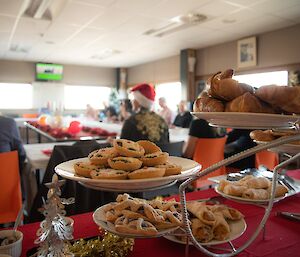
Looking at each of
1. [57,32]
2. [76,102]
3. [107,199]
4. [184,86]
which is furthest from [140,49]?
[107,199]

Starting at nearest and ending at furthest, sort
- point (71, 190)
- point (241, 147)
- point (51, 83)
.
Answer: point (71, 190) < point (241, 147) < point (51, 83)

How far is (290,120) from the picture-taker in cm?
59

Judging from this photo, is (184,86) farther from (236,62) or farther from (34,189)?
(34,189)

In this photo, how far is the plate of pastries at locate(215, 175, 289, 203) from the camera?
38.4 inches

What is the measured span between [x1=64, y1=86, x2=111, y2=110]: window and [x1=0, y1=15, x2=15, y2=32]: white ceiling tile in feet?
16.2

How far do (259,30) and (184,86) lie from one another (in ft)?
8.07

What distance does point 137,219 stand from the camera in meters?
0.70

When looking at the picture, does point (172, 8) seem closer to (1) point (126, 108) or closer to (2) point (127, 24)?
(2) point (127, 24)

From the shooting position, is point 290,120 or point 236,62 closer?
point 290,120

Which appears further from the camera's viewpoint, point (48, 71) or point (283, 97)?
point (48, 71)

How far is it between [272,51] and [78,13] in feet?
11.5

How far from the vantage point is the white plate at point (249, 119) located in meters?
0.56

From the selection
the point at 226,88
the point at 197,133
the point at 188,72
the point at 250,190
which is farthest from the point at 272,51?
the point at 226,88

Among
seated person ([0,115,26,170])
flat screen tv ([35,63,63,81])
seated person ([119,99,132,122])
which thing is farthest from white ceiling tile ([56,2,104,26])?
flat screen tv ([35,63,63,81])
